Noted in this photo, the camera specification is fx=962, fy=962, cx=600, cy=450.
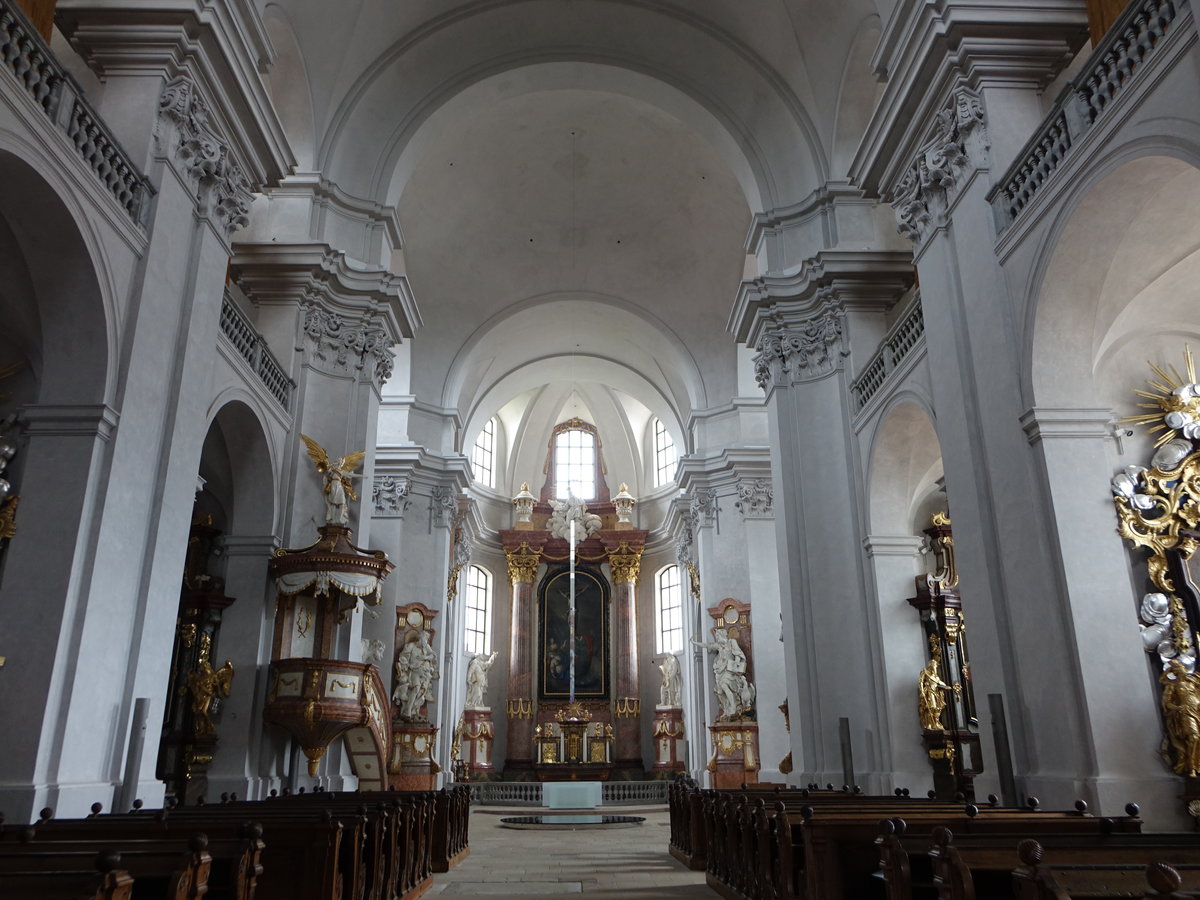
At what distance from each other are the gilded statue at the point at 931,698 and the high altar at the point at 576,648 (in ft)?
48.6

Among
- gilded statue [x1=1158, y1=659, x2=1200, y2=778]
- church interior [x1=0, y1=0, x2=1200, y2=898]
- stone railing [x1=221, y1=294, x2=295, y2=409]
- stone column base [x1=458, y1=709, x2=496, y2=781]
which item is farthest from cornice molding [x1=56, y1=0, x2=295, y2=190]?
stone column base [x1=458, y1=709, x2=496, y2=781]

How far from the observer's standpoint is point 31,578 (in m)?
6.36

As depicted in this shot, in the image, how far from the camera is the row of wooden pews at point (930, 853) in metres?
3.03

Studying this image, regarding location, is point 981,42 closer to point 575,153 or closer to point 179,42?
point 179,42

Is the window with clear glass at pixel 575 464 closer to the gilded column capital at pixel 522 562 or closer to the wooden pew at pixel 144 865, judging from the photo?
the gilded column capital at pixel 522 562

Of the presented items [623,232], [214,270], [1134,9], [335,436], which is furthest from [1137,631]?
[623,232]

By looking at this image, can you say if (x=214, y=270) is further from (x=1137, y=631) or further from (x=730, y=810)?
(x=1137, y=631)

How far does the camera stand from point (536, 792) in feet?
70.3

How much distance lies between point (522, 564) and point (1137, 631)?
21.3 m

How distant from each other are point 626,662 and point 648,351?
8.91m

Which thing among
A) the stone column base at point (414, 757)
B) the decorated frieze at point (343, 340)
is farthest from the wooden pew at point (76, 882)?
the stone column base at point (414, 757)

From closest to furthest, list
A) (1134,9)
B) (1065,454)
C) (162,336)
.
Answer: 1. (1134,9)
2. (1065,454)
3. (162,336)

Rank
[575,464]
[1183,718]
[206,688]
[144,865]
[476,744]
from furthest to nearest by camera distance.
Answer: [575,464], [476,744], [206,688], [1183,718], [144,865]

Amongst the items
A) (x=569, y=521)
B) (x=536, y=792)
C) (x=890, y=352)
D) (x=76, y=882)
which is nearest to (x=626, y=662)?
(x=569, y=521)
